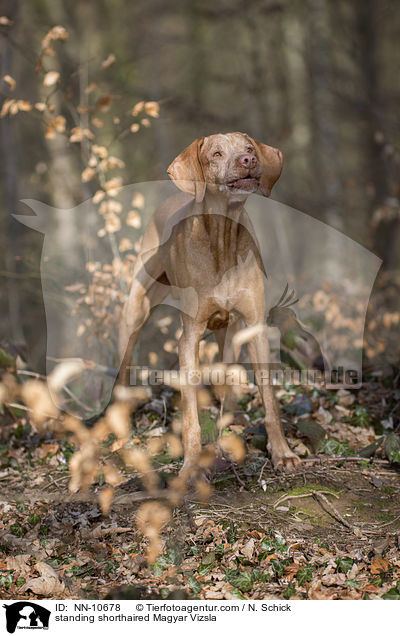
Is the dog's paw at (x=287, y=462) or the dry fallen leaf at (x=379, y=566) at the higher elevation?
the dog's paw at (x=287, y=462)

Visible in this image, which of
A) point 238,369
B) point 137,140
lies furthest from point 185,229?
point 137,140

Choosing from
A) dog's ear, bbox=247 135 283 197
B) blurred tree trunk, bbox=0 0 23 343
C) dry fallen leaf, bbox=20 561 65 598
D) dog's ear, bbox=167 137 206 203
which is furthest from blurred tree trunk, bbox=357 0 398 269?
dry fallen leaf, bbox=20 561 65 598

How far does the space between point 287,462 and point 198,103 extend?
44.0ft

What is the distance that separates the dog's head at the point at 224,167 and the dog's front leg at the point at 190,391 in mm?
899

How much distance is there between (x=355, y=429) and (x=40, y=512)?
95.9 inches

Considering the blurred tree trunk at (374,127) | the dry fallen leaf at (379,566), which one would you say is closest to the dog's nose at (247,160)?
the dry fallen leaf at (379,566)

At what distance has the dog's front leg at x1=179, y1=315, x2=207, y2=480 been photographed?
3.95 meters

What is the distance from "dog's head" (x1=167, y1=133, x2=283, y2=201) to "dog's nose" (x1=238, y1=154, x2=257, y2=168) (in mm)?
30

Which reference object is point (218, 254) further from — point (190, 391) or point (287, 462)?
point (287, 462)

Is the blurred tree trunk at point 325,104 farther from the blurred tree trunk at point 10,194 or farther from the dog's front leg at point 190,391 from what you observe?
the dog's front leg at point 190,391

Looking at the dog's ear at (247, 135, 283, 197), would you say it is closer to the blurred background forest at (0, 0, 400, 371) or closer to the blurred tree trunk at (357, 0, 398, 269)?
the blurred background forest at (0, 0, 400, 371)

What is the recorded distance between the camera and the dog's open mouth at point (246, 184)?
3.54 m

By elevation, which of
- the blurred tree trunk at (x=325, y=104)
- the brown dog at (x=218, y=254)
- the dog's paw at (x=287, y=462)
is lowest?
the dog's paw at (x=287, y=462)

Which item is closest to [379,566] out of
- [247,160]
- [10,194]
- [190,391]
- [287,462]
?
[287,462]
